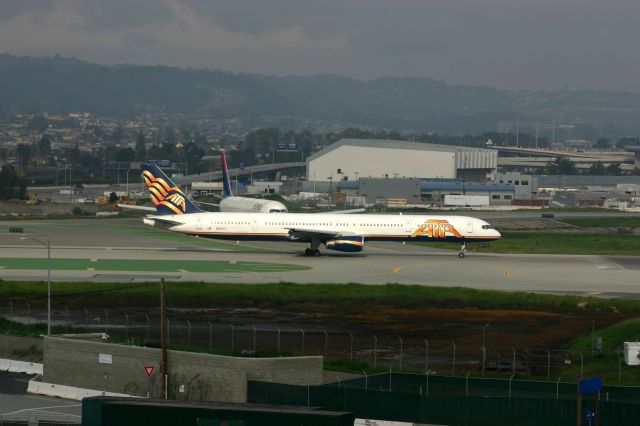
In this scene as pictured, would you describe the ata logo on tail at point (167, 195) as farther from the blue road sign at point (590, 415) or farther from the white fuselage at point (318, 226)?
the blue road sign at point (590, 415)

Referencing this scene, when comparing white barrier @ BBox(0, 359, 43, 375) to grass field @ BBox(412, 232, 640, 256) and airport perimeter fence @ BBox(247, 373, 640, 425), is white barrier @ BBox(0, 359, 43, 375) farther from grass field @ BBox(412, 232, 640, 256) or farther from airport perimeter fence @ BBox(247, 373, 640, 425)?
grass field @ BBox(412, 232, 640, 256)

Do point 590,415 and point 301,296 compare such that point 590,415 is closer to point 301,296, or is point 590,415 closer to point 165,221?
point 301,296

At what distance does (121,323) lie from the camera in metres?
62.4

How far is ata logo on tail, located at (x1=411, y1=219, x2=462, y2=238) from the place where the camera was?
9494cm

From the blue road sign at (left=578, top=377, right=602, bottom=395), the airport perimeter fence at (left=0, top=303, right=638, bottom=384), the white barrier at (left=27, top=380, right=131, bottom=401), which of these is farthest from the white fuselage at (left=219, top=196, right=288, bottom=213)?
the blue road sign at (left=578, top=377, right=602, bottom=395)

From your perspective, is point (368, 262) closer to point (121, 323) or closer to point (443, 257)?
point (443, 257)

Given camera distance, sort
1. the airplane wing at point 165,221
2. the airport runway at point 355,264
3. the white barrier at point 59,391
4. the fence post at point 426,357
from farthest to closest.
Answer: the airplane wing at point 165,221
the airport runway at point 355,264
the fence post at point 426,357
the white barrier at point 59,391

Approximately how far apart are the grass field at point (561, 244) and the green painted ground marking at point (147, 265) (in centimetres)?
2782

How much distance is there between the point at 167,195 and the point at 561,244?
146 ft

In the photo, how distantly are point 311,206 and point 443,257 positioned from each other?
90.2 m

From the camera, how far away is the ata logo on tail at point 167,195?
9900 centimetres

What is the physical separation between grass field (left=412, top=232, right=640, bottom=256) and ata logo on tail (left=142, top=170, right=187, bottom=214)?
91.8 feet

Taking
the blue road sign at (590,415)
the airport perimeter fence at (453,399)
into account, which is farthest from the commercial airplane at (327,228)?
the blue road sign at (590,415)

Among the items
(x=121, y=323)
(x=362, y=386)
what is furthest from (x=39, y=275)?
(x=362, y=386)
